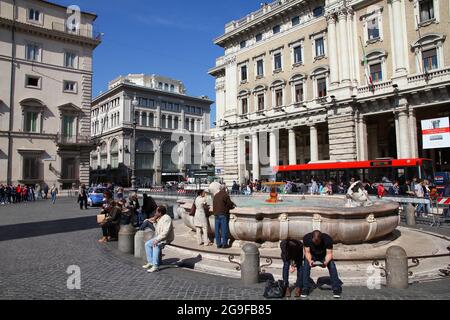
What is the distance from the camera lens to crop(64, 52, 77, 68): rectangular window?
127 ft

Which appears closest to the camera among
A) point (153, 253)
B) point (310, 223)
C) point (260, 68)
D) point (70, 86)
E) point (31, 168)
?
point (153, 253)

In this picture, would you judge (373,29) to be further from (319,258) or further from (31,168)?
(31,168)

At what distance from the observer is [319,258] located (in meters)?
5.95

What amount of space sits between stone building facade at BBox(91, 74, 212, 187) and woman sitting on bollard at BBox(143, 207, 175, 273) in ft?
178

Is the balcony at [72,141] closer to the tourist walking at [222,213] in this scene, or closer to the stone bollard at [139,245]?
the stone bollard at [139,245]

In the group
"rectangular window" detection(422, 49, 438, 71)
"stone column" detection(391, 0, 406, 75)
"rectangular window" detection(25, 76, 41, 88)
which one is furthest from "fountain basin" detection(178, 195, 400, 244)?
"rectangular window" detection(25, 76, 41, 88)

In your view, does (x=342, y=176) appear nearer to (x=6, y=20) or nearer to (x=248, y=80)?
(x=248, y=80)

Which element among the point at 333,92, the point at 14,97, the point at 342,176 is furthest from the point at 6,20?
the point at 342,176

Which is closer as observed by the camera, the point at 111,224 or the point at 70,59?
the point at 111,224

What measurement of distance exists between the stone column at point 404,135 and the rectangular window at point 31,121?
37.0 metres

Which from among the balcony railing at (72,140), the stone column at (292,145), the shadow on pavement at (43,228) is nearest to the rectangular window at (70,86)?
the balcony railing at (72,140)

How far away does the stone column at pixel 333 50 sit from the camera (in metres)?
32.5

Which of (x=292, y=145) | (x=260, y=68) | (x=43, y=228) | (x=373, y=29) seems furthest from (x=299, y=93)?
(x=43, y=228)

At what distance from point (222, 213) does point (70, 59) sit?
38.1 metres
